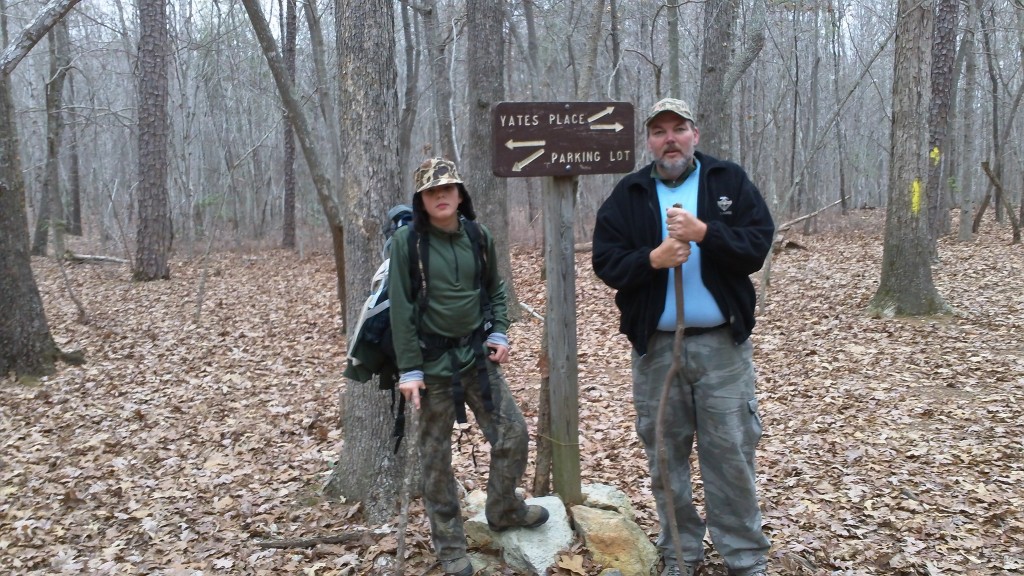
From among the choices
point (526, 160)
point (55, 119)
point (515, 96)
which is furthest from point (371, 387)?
point (515, 96)

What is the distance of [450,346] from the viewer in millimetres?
3549

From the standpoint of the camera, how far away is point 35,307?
8.02 m

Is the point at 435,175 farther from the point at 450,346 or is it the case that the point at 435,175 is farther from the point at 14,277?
the point at 14,277

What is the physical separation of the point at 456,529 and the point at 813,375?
548 centimetres

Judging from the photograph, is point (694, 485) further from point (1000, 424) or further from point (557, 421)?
point (1000, 424)

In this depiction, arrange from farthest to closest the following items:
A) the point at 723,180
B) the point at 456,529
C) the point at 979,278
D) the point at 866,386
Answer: the point at 979,278, the point at 866,386, the point at 456,529, the point at 723,180

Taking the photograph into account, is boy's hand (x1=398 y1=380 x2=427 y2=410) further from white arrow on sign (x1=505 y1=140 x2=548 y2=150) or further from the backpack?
white arrow on sign (x1=505 y1=140 x2=548 y2=150)

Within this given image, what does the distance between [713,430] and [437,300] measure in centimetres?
146

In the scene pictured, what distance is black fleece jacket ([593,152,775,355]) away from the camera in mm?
3166

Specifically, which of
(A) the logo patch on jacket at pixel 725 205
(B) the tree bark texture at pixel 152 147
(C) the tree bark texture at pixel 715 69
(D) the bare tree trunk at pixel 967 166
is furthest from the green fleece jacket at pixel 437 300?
(D) the bare tree trunk at pixel 967 166

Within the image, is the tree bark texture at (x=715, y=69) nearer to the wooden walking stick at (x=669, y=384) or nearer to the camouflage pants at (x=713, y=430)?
the camouflage pants at (x=713, y=430)

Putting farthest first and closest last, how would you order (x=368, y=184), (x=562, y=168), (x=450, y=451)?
1. (x=368, y=184)
2. (x=562, y=168)
3. (x=450, y=451)

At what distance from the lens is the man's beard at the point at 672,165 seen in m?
3.31

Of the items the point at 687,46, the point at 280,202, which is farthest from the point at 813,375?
the point at 280,202
